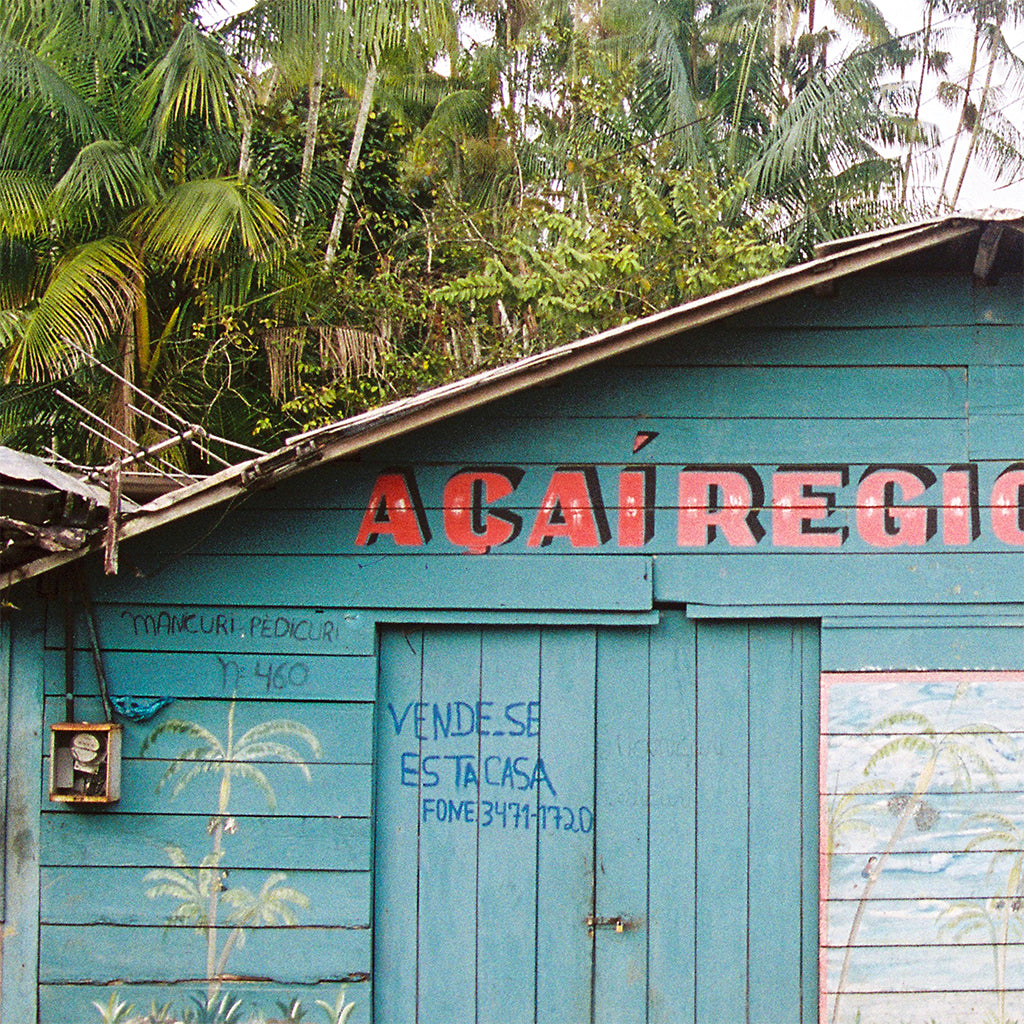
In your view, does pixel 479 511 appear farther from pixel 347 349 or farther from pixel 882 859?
pixel 347 349

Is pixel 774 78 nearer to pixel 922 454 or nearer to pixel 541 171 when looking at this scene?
pixel 541 171

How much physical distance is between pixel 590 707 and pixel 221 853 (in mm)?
1684

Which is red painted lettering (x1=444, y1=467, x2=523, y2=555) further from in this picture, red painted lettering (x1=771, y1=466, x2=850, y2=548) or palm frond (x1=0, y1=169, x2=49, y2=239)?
palm frond (x1=0, y1=169, x2=49, y2=239)

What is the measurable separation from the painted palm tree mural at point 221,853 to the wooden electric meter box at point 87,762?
183mm

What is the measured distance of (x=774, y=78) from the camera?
63.6 feet

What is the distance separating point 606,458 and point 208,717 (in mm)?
2039

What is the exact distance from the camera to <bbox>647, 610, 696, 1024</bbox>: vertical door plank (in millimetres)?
5051

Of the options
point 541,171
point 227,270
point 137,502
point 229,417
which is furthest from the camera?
point 541,171

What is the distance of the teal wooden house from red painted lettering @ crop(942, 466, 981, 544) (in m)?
0.01

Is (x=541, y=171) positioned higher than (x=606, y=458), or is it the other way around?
(x=541, y=171)

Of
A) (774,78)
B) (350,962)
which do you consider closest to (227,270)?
(350,962)

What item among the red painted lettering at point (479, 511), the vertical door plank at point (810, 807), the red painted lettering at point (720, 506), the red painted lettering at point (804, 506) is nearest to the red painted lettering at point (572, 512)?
the red painted lettering at point (479, 511)

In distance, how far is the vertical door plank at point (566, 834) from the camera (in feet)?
16.6

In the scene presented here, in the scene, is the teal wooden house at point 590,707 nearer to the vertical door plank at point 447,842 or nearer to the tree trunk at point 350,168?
the vertical door plank at point 447,842
